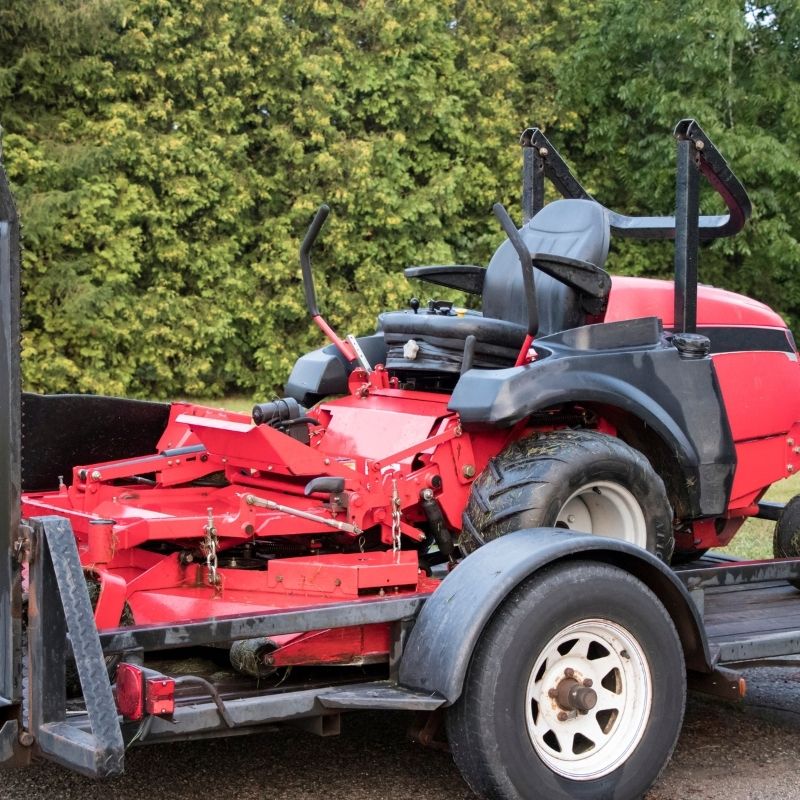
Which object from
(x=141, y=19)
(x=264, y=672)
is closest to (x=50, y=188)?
(x=141, y=19)

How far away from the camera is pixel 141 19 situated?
52.6ft

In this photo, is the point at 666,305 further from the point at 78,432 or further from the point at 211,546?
the point at 78,432

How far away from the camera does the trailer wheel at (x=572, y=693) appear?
3.65 meters

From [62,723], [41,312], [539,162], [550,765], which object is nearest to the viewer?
[62,723]

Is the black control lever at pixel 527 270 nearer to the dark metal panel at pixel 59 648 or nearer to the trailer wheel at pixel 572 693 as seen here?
the trailer wheel at pixel 572 693

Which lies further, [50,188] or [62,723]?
[50,188]

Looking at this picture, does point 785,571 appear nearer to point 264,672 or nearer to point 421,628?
point 421,628

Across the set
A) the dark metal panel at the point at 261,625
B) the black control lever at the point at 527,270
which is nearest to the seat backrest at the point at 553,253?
the black control lever at the point at 527,270

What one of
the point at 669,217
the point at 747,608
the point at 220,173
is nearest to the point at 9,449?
the point at 747,608

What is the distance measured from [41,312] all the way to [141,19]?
12.3 feet

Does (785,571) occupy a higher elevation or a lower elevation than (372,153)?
lower

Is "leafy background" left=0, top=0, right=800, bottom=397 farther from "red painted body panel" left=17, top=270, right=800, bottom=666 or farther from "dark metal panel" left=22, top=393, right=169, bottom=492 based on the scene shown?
"red painted body panel" left=17, top=270, right=800, bottom=666

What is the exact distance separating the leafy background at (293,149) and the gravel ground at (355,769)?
11.5 m

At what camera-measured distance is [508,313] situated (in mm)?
5422
